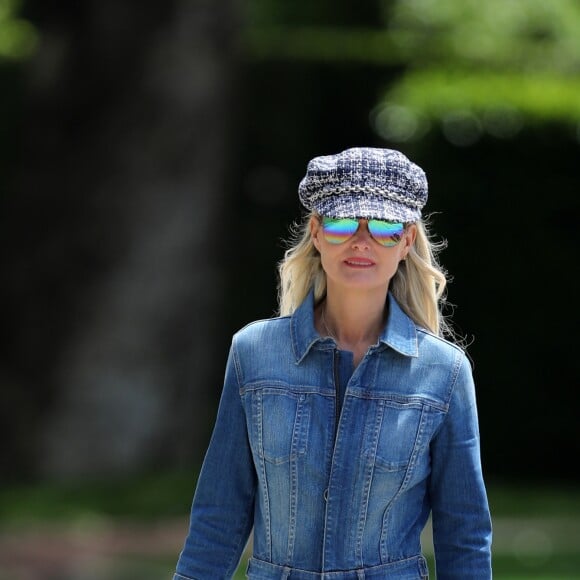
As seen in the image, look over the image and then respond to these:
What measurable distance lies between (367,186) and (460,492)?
648 mm

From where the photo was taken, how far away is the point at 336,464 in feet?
9.81

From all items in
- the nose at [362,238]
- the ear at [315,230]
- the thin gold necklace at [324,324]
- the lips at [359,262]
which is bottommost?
the thin gold necklace at [324,324]

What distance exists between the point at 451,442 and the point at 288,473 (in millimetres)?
336

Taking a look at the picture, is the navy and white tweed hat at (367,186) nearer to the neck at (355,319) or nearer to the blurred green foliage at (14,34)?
the neck at (355,319)

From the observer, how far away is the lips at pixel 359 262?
10.1ft

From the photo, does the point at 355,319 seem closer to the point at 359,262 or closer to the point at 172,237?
the point at 359,262

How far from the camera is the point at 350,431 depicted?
3.01 m

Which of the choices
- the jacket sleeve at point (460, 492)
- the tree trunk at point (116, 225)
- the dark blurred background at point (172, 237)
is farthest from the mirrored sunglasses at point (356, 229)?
the tree trunk at point (116, 225)

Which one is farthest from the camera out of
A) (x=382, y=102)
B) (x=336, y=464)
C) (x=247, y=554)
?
(x=382, y=102)

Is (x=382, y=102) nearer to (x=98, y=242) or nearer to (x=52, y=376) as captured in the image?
(x=98, y=242)

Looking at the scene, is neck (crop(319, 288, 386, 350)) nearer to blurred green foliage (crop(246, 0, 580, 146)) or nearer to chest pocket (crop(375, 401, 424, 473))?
chest pocket (crop(375, 401, 424, 473))

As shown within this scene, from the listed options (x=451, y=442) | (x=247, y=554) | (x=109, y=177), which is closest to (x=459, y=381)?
(x=451, y=442)

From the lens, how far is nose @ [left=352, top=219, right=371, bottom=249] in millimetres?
3061

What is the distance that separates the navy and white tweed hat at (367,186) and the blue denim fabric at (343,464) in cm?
24
